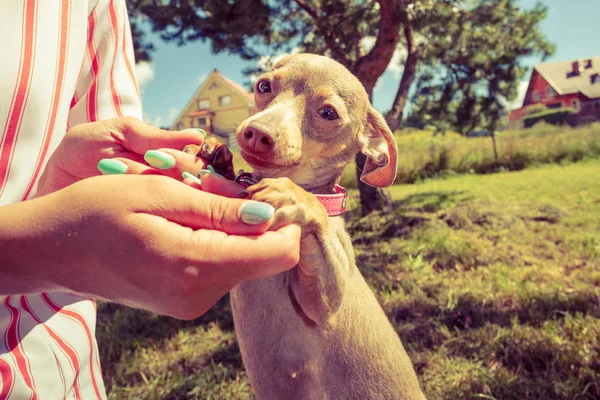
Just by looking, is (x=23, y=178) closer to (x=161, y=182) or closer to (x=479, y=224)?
(x=161, y=182)

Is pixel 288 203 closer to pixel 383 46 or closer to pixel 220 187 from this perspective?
pixel 220 187

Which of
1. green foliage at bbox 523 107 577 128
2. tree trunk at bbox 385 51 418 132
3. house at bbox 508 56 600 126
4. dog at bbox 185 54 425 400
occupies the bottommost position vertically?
dog at bbox 185 54 425 400

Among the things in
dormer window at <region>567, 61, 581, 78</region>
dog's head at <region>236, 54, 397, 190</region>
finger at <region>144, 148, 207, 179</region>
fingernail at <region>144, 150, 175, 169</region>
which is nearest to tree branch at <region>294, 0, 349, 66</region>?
dog's head at <region>236, 54, 397, 190</region>

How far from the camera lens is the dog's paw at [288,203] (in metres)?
1.18

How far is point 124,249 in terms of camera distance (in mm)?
801

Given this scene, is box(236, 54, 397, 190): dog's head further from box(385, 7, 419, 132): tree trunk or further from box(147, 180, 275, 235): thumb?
box(385, 7, 419, 132): tree trunk

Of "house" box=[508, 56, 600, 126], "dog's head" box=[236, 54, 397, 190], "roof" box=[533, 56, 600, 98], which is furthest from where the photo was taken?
"roof" box=[533, 56, 600, 98]

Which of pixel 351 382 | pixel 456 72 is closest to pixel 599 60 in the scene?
pixel 456 72

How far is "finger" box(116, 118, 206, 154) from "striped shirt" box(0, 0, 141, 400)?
285 millimetres

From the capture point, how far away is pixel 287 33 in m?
8.72

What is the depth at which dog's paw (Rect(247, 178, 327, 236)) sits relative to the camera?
1176 millimetres

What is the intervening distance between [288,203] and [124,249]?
536 mm

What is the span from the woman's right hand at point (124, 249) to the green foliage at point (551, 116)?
2609cm

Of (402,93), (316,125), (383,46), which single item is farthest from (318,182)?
(402,93)
